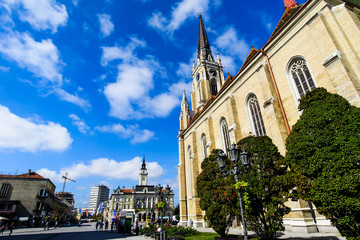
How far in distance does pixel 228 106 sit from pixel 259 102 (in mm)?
3859

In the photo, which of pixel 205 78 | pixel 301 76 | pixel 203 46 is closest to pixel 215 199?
pixel 301 76

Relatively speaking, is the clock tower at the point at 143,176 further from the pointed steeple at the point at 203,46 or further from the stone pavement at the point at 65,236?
the stone pavement at the point at 65,236

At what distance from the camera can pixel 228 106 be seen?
19.0 metres

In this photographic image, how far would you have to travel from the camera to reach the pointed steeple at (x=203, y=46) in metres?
45.0

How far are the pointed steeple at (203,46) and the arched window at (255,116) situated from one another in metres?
29.7

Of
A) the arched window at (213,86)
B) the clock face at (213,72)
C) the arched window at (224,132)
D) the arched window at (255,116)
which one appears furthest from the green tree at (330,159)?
the clock face at (213,72)

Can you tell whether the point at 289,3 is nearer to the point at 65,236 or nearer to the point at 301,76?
the point at 301,76

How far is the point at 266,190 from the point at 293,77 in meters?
8.92

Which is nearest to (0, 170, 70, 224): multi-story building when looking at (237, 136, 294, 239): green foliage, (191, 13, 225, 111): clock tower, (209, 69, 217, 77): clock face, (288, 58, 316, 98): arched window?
(191, 13, 225, 111): clock tower

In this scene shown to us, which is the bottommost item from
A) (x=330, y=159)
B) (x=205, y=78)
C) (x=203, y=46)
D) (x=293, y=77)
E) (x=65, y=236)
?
(x=65, y=236)

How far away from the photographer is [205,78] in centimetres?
3994

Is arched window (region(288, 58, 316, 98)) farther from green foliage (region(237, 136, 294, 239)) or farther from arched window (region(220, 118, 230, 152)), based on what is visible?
arched window (region(220, 118, 230, 152))

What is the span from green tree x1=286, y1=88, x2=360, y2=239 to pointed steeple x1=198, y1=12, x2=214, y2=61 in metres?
39.4

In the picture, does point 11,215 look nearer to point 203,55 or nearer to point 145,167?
point 203,55
